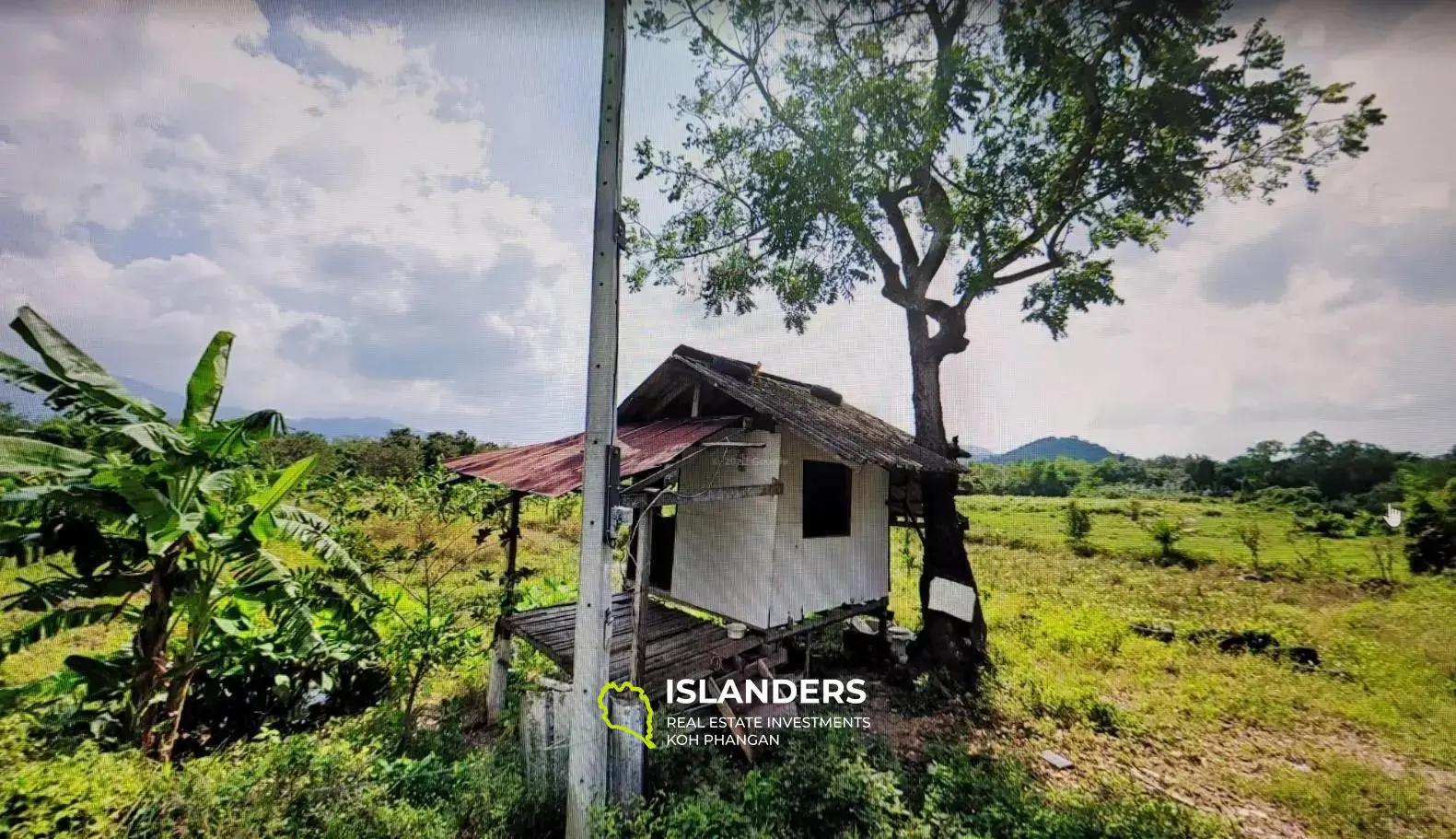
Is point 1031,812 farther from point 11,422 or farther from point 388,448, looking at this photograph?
point 388,448

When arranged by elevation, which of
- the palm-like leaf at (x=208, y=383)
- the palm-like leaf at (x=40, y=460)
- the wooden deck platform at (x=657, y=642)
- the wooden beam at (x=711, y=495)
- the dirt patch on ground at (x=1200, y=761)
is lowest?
the dirt patch on ground at (x=1200, y=761)

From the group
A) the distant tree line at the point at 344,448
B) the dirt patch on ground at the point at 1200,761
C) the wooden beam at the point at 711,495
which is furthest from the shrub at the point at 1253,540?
the distant tree line at the point at 344,448

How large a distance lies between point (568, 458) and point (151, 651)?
2.89 m

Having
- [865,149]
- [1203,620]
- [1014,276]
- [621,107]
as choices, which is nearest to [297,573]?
[621,107]

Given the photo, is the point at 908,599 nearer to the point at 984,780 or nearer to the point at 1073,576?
the point at 1073,576

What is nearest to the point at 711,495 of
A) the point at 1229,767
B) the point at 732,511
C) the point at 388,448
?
the point at 732,511

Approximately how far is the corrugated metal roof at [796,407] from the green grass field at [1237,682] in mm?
2887

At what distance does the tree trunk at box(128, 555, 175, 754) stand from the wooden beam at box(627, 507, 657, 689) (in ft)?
9.87

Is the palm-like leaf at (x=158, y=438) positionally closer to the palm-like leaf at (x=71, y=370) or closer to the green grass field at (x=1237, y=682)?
the palm-like leaf at (x=71, y=370)

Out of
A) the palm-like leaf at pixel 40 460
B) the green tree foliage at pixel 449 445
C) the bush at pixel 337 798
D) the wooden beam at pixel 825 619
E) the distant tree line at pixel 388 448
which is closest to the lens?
the bush at pixel 337 798

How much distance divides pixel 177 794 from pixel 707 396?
5.13 meters

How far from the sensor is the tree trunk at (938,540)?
5.66 meters

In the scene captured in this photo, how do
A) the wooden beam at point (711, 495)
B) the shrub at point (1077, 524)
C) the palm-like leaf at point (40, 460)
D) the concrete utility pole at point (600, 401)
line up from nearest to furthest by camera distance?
the palm-like leaf at point (40, 460), the concrete utility pole at point (600, 401), the wooden beam at point (711, 495), the shrub at point (1077, 524)

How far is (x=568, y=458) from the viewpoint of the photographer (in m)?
4.48
